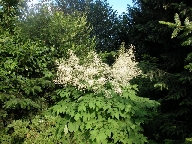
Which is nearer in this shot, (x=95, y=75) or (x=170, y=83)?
(x=95, y=75)

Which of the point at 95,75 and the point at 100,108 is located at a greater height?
the point at 95,75

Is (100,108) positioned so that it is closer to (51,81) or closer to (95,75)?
(95,75)

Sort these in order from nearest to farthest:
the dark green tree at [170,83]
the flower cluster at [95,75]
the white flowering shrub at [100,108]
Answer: the white flowering shrub at [100,108] < the flower cluster at [95,75] < the dark green tree at [170,83]

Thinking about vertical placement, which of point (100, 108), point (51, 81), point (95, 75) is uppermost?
point (51, 81)

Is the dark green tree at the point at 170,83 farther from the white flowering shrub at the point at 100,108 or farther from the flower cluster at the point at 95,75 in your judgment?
the flower cluster at the point at 95,75

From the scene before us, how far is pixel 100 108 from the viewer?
6.93m

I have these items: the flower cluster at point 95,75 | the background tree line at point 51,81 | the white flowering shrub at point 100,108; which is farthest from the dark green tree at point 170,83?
the flower cluster at point 95,75

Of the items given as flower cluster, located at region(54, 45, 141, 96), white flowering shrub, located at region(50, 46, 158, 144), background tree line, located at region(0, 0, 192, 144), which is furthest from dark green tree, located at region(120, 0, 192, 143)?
flower cluster, located at region(54, 45, 141, 96)

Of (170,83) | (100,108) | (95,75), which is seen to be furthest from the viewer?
(170,83)

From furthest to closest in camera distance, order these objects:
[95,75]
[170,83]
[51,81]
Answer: [51,81] < [170,83] < [95,75]

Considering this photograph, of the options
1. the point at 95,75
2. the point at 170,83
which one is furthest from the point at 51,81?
the point at 170,83

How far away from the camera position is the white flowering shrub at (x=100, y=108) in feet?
21.8

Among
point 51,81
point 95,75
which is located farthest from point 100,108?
point 51,81

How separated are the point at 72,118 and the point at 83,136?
67 cm
